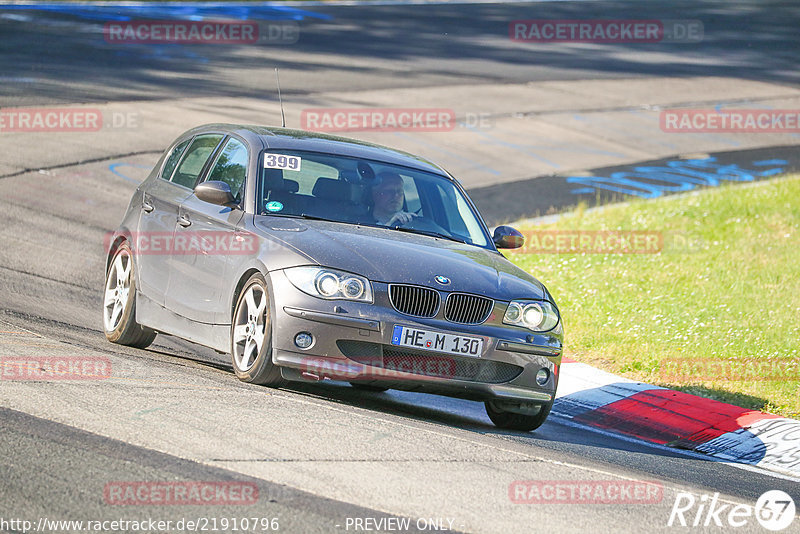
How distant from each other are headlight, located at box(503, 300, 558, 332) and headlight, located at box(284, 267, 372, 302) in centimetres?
93

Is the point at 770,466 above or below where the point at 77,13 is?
below

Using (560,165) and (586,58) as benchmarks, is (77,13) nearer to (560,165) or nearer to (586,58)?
(586,58)

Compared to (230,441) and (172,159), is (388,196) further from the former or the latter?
(230,441)

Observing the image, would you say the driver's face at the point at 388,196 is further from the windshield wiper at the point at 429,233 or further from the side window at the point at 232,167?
the side window at the point at 232,167

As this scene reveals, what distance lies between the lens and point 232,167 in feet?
28.9

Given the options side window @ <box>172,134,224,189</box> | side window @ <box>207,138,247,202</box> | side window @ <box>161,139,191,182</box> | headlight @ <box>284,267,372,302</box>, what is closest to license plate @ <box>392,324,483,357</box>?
headlight @ <box>284,267,372,302</box>

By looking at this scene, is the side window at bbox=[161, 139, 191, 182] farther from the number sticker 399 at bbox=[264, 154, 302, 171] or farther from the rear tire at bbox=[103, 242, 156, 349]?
the number sticker 399 at bbox=[264, 154, 302, 171]

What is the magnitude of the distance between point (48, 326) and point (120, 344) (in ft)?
1.80

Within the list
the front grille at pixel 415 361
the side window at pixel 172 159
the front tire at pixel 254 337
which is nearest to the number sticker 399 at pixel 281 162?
the front tire at pixel 254 337

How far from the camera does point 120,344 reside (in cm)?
948

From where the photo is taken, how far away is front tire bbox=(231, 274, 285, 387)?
7.51 meters

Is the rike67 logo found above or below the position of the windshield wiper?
below

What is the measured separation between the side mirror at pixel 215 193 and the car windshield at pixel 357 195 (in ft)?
0.70

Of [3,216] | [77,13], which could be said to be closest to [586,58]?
[77,13]
